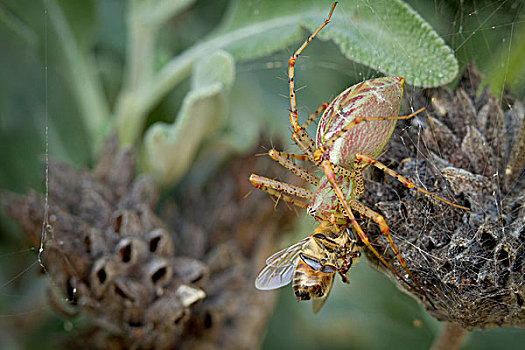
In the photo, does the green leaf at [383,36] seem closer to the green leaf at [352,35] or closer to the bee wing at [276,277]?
the green leaf at [352,35]

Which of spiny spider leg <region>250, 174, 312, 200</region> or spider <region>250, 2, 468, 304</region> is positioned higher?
spider <region>250, 2, 468, 304</region>

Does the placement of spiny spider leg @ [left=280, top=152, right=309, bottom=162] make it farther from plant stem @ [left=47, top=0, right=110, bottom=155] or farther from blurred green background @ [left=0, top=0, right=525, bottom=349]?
plant stem @ [left=47, top=0, right=110, bottom=155]

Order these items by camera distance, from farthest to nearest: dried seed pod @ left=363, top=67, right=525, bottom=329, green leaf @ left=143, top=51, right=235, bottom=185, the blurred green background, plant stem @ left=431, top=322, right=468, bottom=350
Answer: the blurred green background → green leaf @ left=143, top=51, right=235, bottom=185 → plant stem @ left=431, top=322, right=468, bottom=350 → dried seed pod @ left=363, top=67, right=525, bottom=329

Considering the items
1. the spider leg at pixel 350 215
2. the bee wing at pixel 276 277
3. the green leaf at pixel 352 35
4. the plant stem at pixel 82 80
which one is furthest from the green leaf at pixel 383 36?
the plant stem at pixel 82 80

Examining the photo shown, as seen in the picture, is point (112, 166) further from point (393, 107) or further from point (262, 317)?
point (393, 107)

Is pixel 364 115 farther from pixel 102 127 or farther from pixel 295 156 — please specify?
pixel 102 127

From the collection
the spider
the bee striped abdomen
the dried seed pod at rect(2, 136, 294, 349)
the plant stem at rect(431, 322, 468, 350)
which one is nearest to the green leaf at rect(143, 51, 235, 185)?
the dried seed pod at rect(2, 136, 294, 349)

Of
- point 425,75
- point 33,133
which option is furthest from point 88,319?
point 425,75
